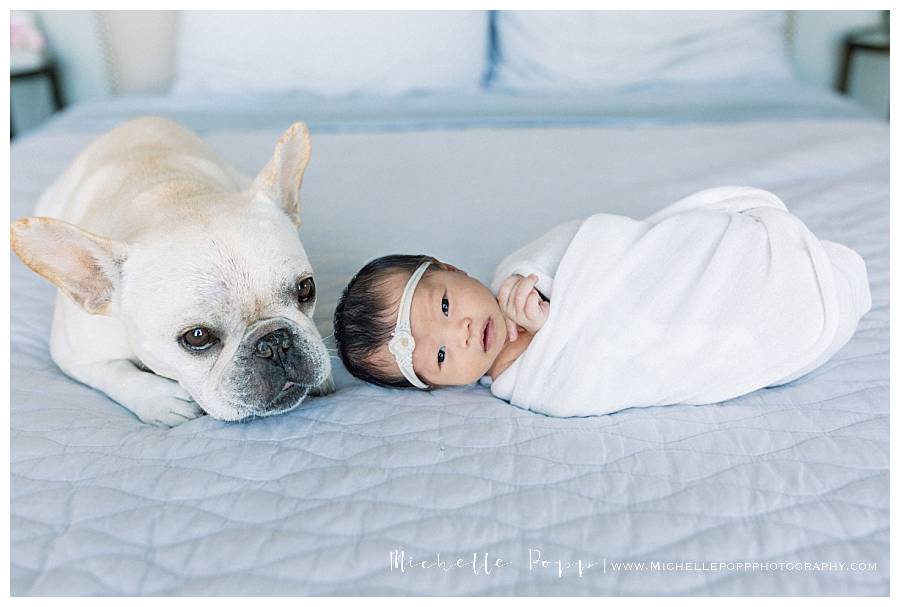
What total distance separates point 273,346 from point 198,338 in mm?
115

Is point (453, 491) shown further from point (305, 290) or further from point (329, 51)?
point (329, 51)

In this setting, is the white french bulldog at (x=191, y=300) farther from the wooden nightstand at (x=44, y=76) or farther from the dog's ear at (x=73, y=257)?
the wooden nightstand at (x=44, y=76)

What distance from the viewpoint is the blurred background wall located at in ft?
11.3

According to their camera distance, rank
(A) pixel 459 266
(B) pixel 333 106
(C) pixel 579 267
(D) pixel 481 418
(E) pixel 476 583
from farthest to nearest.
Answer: (B) pixel 333 106
(A) pixel 459 266
(C) pixel 579 267
(D) pixel 481 418
(E) pixel 476 583

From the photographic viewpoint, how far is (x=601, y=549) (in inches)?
30.6

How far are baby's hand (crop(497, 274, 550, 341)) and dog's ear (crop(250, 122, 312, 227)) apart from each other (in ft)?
1.35

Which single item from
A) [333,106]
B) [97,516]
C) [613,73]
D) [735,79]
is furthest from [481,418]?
[735,79]

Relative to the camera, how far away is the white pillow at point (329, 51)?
9.60ft

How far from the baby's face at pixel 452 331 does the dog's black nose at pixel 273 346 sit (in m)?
0.21

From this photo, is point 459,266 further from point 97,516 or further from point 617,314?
point 97,516

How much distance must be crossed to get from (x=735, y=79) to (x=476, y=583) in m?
2.76

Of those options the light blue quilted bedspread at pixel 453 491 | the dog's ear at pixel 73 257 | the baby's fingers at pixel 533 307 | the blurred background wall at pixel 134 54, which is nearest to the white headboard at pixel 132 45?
the blurred background wall at pixel 134 54
